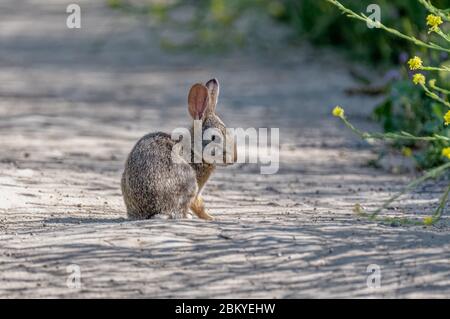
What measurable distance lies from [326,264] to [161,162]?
Answer: 152cm

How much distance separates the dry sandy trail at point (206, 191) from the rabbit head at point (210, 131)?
435 mm

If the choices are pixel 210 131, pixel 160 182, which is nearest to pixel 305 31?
pixel 210 131

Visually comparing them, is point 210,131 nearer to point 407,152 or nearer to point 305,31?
point 407,152

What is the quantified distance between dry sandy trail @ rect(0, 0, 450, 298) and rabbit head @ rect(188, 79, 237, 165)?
0.43 m

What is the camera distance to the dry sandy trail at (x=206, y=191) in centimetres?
524

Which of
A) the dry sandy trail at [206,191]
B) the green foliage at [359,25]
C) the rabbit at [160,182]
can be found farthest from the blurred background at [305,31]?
the rabbit at [160,182]

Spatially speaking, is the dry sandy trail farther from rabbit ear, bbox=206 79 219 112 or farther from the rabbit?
rabbit ear, bbox=206 79 219 112

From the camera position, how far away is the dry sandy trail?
524cm

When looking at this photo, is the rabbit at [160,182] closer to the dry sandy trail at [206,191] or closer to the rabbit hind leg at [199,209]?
the rabbit hind leg at [199,209]

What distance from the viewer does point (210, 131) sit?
6.71 metres

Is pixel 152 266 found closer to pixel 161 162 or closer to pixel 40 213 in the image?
pixel 161 162

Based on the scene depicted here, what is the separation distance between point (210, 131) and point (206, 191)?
1369mm

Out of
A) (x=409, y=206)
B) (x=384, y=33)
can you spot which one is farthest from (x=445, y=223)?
(x=384, y=33)

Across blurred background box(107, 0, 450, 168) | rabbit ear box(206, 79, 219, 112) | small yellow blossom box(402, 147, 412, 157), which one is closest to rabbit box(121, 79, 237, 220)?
rabbit ear box(206, 79, 219, 112)
